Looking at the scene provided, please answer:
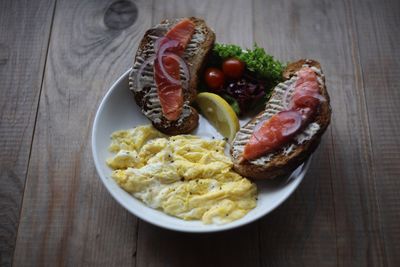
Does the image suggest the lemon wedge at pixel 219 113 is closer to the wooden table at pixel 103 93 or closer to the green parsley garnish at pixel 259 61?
the green parsley garnish at pixel 259 61

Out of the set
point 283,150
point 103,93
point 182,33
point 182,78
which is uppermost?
point 182,33

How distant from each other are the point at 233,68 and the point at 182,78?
0.38 metres

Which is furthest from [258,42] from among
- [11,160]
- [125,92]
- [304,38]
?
[11,160]

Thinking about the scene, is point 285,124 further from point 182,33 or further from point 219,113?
point 182,33

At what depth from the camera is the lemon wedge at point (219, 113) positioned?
111 inches

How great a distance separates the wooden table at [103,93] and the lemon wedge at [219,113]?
2.10ft

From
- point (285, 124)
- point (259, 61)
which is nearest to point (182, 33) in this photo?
point (259, 61)

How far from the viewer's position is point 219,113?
9.46 ft

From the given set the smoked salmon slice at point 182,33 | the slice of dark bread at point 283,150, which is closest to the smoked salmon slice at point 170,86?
the smoked salmon slice at point 182,33

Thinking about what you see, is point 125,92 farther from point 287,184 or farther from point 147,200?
point 287,184

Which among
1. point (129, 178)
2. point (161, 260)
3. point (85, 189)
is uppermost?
point (129, 178)

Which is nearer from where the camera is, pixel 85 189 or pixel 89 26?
pixel 85 189

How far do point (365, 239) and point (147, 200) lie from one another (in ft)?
4.81

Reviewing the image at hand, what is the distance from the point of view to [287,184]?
8.54ft
